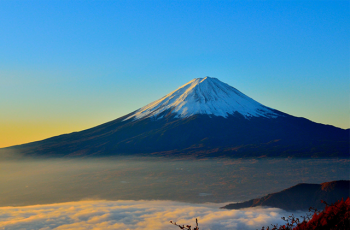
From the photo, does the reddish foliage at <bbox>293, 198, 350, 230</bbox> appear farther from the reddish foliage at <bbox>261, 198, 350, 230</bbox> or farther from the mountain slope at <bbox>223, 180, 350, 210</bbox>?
the mountain slope at <bbox>223, 180, 350, 210</bbox>

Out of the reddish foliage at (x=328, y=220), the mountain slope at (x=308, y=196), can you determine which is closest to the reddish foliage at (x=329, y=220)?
the reddish foliage at (x=328, y=220)

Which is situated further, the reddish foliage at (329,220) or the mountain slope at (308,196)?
the mountain slope at (308,196)

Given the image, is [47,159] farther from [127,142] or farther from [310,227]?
[310,227]

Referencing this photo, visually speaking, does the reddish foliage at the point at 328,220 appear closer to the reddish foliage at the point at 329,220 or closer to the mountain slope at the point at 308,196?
the reddish foliage at the point at 329,220

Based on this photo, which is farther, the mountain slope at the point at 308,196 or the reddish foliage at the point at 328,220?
the mountain slope at the point at 308,196

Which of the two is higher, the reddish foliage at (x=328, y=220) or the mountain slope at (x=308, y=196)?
the reddish foliage at (x=328, y=220)

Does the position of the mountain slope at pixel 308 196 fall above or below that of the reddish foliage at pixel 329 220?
below

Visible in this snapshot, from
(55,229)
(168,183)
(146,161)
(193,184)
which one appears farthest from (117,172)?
(55,229)

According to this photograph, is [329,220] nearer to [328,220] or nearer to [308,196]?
[328,220]

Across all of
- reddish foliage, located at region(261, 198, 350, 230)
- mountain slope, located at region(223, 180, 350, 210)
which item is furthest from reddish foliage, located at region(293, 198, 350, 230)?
mountain slope, located at region(223, 180, 350, 210)
